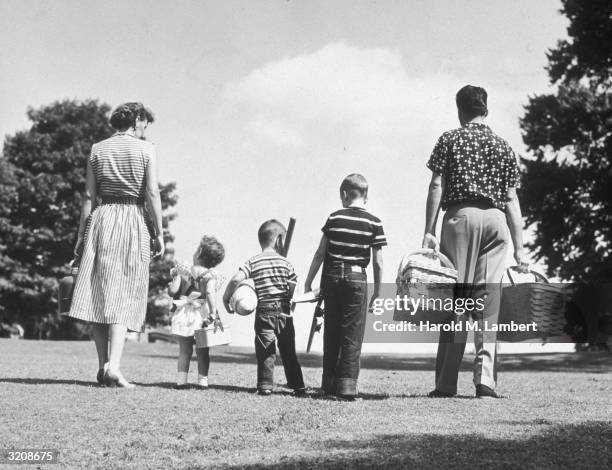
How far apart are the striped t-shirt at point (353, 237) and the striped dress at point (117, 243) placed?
177 cm

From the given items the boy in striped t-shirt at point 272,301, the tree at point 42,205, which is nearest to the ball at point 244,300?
the boy in striped t-shirt at point 272,301

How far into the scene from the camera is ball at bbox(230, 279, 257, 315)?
22.0ft

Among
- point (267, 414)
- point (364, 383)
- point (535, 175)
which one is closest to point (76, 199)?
point (535, 175)

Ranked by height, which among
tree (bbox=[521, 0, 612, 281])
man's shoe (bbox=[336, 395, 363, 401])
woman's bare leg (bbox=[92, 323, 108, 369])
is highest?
tree (bbox=[521, 0, 612, 281])

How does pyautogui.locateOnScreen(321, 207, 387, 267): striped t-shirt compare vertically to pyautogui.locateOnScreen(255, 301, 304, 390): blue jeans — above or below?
above

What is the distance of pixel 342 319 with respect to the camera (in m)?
6.50

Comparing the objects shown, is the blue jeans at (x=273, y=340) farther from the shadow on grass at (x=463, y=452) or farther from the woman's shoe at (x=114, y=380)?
the shadow on grass at (x=463, y=452)

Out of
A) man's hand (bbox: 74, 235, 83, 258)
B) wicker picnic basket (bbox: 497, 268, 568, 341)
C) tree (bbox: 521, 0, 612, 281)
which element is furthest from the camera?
tree (bbox: 521, 0, 612, 281)

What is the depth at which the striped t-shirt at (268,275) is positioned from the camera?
6.92 meters

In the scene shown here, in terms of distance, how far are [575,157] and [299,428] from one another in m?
22.3

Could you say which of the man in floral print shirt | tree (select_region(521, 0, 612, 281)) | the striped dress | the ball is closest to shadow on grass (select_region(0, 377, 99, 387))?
the striped dress

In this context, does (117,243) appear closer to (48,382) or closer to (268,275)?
(268,275)

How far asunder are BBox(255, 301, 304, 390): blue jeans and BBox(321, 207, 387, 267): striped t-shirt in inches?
Answer: 31.8

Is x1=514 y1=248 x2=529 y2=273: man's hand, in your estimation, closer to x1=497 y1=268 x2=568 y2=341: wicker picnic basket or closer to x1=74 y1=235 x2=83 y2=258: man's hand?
x1=497 y1=268 x2=568 y2=341: wicker picnic basket
